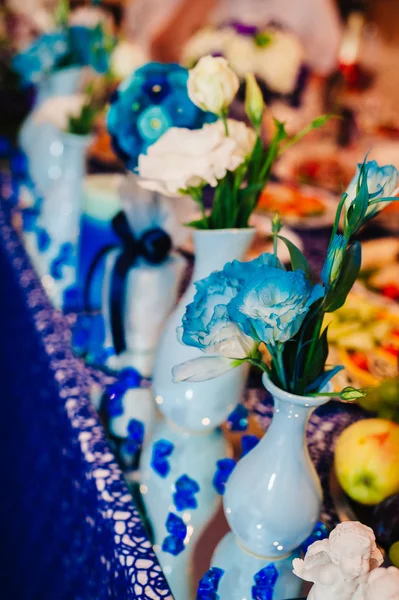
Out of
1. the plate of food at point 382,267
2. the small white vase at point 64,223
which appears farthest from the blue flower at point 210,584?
the plate of food at point 382,267

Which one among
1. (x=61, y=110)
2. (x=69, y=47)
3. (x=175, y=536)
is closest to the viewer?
(x=175, y=536)

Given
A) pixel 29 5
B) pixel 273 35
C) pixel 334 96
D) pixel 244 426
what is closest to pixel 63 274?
pixel 244 426

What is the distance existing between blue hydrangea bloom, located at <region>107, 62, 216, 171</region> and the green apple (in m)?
0.41

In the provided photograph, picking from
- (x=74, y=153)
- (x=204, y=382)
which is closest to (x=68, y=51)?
(x=74, y=153)

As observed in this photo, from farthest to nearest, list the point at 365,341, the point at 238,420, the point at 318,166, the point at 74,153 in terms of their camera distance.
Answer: the point at 318,166 < the point at 74,153 < the point at 365,341 < the point at 238,420

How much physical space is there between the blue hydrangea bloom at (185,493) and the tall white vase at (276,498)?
0.29ft

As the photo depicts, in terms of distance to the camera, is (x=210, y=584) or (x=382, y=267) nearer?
(x=210, y=584)

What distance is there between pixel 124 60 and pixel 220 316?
110 cm

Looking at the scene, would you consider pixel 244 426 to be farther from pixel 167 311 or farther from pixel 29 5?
pixel 29 5

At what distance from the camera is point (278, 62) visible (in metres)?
1.56

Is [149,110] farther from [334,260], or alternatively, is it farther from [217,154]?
[334,260]

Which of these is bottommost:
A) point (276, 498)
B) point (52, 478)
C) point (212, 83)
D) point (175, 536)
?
point (52, 478)

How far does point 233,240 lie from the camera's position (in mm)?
617

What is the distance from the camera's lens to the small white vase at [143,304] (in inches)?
31.2
